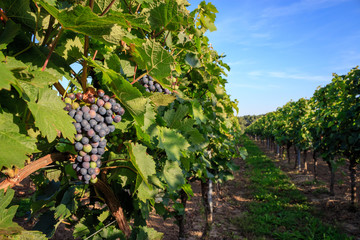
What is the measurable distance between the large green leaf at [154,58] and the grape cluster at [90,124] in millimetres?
320

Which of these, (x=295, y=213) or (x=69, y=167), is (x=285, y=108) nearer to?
(x=295, y=213)

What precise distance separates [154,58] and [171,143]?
62 centimetres

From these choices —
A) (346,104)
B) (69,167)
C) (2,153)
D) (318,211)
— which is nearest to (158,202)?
(69,167)

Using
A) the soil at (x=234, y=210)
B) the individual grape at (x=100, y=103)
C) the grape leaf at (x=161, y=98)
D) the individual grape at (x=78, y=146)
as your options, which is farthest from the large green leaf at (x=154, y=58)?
the soil at (x=234, y=210)

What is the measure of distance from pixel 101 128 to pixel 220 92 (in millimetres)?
2124

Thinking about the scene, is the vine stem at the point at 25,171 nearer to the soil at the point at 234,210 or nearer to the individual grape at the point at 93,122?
the individual grape at the point at 93,122

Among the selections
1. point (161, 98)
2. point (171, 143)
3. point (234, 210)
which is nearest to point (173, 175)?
point (171, 143)

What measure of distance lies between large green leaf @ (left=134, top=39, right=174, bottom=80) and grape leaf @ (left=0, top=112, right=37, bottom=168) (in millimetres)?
682

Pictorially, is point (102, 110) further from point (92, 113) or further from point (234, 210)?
point (234, 210)

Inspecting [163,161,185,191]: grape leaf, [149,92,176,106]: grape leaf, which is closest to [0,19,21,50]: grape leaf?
[149,92,176,106]: grape leaf

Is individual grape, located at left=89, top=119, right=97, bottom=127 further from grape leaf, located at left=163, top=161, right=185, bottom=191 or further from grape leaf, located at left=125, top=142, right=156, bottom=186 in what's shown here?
grape leaf, located at left=163, top=161, right=185, bottom=191

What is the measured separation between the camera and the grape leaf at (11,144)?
78cm

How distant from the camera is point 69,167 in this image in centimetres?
183

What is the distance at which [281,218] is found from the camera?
336 inches
